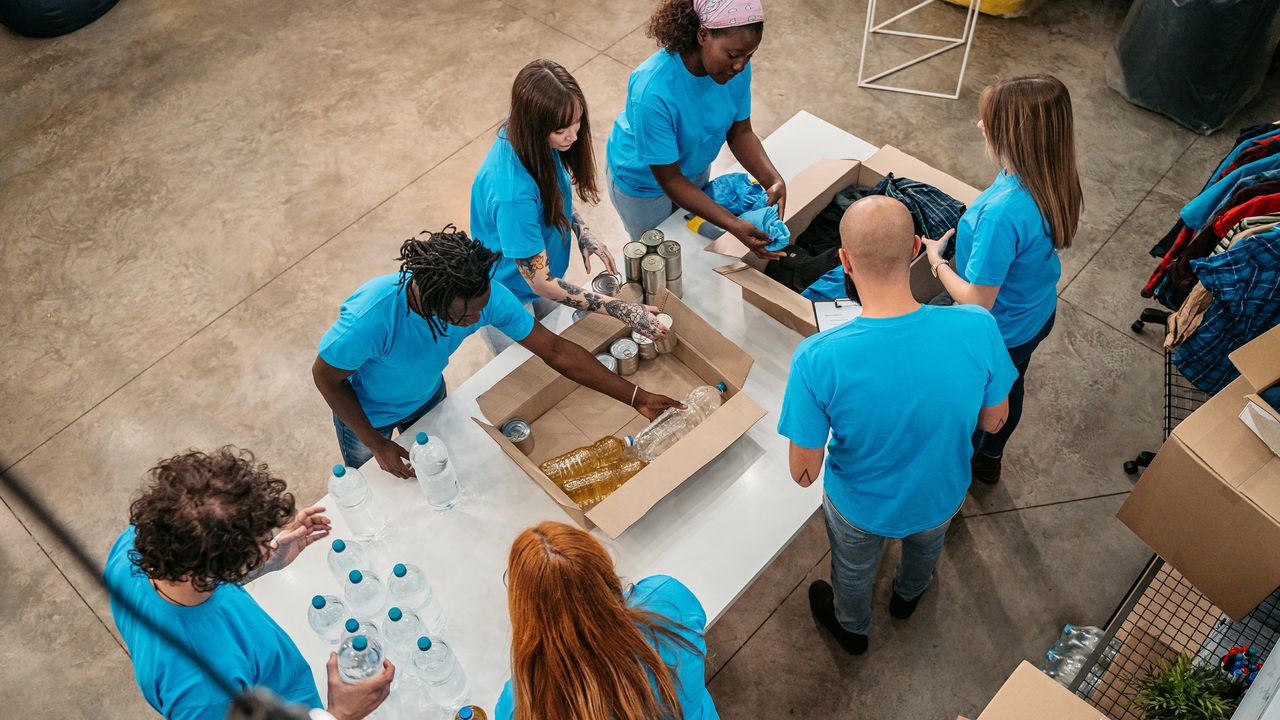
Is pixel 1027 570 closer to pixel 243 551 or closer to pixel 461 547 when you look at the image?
pixel 461 547

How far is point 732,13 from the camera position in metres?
2.69

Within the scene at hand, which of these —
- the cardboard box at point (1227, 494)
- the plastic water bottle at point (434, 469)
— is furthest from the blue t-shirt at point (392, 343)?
the cardboard box at point (1227, 494)

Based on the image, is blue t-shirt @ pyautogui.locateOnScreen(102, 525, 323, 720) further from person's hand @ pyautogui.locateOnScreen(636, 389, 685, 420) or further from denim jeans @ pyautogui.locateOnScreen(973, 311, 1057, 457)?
denim jeans @ pyautogui.locateOnScreen(973, 311, 1057, 457)

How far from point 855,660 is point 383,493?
5.86 feet

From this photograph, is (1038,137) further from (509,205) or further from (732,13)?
(509,205)

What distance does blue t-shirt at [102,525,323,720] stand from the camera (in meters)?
1.76

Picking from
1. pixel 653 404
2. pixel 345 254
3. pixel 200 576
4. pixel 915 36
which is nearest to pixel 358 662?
pixel 200 576

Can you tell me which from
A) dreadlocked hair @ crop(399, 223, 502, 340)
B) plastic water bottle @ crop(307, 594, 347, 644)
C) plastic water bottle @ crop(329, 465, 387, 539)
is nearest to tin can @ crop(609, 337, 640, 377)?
dreadlocked hair @ crop(399, 223, 502, 340)

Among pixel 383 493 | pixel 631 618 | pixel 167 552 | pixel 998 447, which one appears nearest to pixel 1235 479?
A: pixel 998 447

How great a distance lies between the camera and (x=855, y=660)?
10.5ft

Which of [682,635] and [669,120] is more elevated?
[669,120]

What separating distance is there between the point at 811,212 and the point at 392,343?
155 cm

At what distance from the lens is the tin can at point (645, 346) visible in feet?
8.92

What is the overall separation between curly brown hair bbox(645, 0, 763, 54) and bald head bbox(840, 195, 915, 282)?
1035mm
